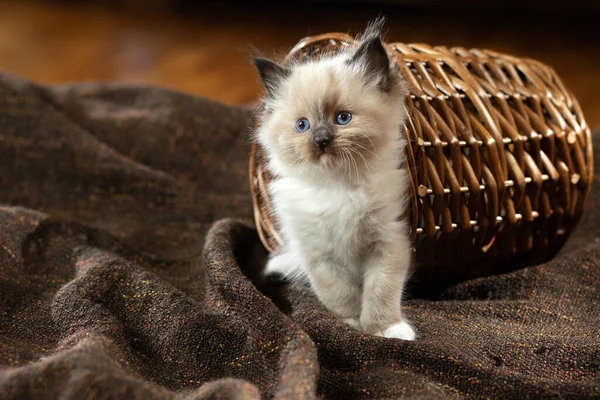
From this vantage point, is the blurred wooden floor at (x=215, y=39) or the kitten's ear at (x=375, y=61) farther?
the blurred wooden floor at (x=215, y=39)

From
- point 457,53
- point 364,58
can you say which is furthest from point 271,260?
point 457,53

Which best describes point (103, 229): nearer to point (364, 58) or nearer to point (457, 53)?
point (364, 58)

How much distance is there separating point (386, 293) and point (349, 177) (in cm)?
22

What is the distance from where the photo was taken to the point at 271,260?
131 centimetres

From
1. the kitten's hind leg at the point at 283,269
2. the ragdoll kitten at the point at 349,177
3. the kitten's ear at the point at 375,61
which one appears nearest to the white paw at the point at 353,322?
the ragdoll kitten at the point at 349,177

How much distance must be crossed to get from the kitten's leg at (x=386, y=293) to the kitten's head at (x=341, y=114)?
0.16 m

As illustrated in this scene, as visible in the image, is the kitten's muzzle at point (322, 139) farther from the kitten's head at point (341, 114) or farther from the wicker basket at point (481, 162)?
the wicker basket at point (481, 162)

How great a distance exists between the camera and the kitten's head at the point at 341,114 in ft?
3.37

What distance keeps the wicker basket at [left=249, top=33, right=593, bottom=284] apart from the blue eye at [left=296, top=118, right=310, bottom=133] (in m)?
0.20

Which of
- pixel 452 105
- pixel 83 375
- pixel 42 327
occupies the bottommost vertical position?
pixel 42 327

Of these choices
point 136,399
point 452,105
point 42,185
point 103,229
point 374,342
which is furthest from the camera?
point 42,185

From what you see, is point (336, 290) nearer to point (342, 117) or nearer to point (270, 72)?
point (342, 117)

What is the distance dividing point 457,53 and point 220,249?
2.31ft

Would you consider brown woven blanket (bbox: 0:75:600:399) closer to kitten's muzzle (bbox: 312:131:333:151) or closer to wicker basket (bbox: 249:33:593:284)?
wicker basket (bbox: 249:33:593:284)
